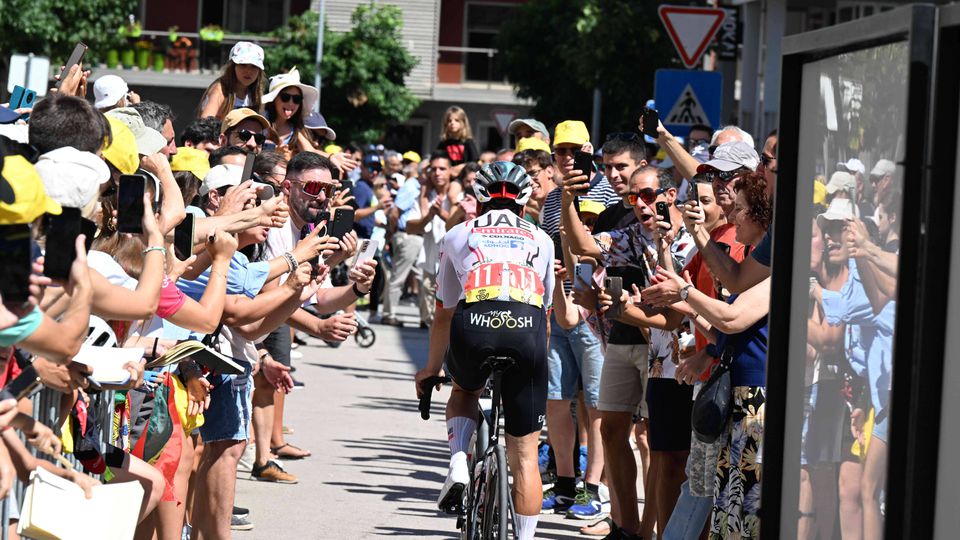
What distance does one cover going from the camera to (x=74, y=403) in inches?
211

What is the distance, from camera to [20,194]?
4.10m

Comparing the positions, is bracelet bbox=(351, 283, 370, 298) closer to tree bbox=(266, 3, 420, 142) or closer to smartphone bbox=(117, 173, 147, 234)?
smartphone bbox=(117, 173, 147, 234)

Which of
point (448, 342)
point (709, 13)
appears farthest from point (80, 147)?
point (709, 13)

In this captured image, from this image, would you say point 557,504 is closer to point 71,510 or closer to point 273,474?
point 273,474

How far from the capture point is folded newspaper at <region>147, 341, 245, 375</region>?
230 inches

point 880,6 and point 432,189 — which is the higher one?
point 880,6

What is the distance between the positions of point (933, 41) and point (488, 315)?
3.74 meters

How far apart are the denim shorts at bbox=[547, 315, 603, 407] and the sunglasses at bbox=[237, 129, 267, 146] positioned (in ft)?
7.01

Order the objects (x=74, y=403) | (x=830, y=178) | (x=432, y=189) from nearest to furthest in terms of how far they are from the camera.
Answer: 1. (x=830, y=178)
2. (x=74, y=403)
3. (x=432, y=189)

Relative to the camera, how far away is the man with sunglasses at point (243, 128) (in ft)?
31.5

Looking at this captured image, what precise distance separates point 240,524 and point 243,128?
2.59 meters

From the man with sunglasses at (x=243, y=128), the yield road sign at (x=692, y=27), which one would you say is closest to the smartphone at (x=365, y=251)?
the man with sunglasses at (x=243, y=128)

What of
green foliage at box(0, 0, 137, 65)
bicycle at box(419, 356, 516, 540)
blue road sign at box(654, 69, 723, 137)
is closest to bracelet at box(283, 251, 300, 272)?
bicycle at box(419, 356, 516, 540)

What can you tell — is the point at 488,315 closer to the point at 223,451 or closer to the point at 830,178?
the point at 223,451
